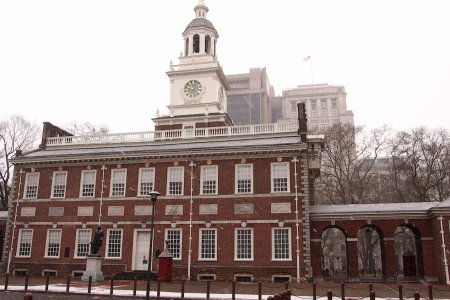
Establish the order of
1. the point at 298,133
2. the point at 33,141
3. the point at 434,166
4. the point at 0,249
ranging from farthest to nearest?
1. the point at 33,141
2. the point at 434,166
3. the point at 0,249
4. the point at 298,133

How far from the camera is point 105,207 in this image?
33344mm

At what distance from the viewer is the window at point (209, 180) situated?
32.1 metres

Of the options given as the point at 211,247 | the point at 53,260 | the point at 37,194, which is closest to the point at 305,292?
the point at 211,247

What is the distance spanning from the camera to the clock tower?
43.5m

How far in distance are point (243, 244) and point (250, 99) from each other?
12716cm

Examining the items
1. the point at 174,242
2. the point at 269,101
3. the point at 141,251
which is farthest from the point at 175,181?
the point at 269,101

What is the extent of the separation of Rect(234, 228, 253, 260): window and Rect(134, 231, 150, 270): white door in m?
6.37

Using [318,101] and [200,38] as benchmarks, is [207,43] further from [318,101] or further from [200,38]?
[318,101]

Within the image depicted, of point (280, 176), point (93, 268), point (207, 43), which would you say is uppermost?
point (207, 43)

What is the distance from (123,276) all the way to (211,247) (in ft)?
20.1

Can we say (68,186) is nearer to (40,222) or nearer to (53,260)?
(40,222)

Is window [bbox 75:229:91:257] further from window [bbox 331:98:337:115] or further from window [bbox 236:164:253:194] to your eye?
window [bbox 331:98:337:115]

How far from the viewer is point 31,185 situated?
1396 inches

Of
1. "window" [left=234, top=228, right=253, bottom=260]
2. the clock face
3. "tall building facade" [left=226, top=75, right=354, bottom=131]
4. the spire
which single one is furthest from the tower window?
"tall building facade" [left=226, top=75, right=354, bottom=131]
